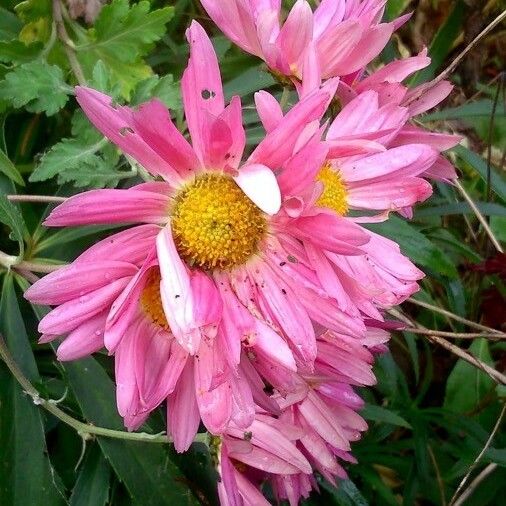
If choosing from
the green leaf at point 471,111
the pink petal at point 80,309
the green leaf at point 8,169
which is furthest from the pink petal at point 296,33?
the green leaf at point 471,111

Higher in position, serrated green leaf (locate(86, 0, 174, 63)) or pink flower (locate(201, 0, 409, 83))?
pink flower (locate(201, 0, 409, 83))

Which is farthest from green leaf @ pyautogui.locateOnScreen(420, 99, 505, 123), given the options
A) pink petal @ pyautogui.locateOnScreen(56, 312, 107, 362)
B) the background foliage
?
pink petal @ pyautogui.locateOnScreen(56, 312, 107, 362)

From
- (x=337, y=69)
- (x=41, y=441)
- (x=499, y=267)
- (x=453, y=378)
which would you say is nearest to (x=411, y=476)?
(x=453, y=378)

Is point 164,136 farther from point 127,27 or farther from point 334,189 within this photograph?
point 127,27

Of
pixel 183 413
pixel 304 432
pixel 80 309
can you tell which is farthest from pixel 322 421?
pixel 80 309

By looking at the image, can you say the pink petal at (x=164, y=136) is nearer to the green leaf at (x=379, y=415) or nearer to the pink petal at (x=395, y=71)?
the pink petal at (x=395, y=71)

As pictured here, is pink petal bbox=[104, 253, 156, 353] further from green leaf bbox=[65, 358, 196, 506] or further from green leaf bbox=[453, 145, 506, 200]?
green leaf bbox=[453, 145, 506, 200]

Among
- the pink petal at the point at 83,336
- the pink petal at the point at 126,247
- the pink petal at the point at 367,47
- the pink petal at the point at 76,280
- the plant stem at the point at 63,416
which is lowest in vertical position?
the plant stem at the point at 63,416
